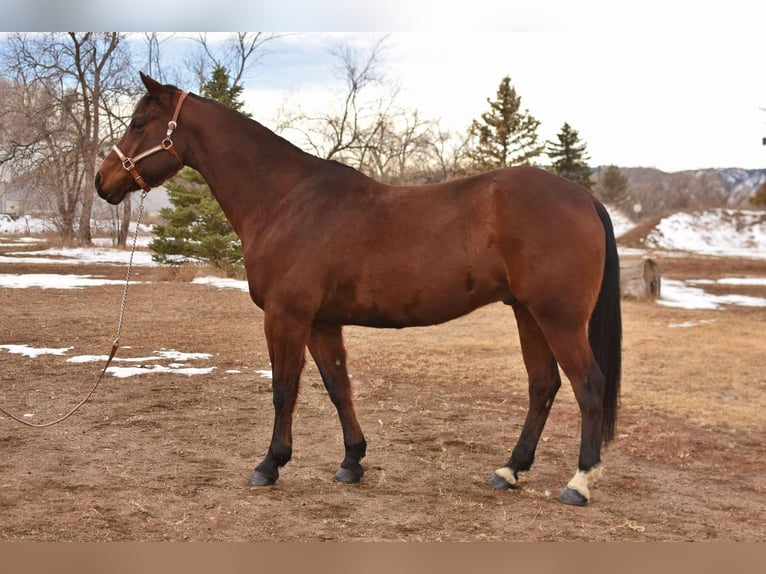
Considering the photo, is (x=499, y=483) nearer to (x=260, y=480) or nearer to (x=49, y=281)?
(x=260, y=480)

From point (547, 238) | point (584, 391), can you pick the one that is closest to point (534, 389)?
point (584, 391)

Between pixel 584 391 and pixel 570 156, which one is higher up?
pixel 570 156

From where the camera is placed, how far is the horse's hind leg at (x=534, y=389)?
10.5 feet

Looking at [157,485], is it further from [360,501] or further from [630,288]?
[630,288]

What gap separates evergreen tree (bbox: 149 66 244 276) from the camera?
273 inches

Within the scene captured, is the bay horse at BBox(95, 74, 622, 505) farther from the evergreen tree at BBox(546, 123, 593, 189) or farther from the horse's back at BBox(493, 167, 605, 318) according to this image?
the evergreen tree at BBox(546, 123, 593, 189)

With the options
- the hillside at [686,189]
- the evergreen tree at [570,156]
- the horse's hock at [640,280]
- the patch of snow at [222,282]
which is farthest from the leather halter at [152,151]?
the horse's hock at [640,280]

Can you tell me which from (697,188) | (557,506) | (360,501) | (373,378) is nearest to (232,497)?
(360,501)

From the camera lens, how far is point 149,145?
3211 millimetres

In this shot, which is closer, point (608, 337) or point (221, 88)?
point (608, 337)

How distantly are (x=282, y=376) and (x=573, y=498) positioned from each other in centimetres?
134

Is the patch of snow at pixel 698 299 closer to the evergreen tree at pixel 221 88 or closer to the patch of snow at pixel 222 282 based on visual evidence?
the patch of snow at pixel 222 282

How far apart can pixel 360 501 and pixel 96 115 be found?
12.7ft

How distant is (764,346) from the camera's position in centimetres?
702
